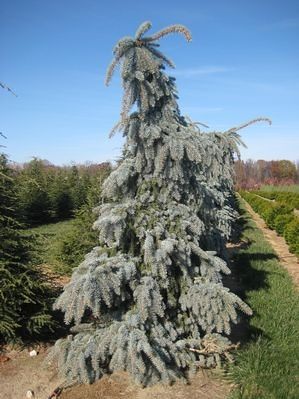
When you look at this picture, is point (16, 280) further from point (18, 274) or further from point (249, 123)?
point (249, 123)

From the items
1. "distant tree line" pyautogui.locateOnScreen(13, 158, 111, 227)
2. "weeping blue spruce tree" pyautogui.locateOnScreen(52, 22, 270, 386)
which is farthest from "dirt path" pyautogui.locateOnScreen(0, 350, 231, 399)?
"distant tree line" pyautogui.locateOnScreen(13, 158, 111, 227)

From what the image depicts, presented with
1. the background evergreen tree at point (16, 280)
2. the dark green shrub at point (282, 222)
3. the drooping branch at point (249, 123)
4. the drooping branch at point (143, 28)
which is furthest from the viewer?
the dark green shrub at point (282, 222)

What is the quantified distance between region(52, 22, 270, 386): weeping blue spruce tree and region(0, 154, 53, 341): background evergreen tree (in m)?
0.97

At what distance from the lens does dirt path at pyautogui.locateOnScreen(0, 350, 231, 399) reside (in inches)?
159

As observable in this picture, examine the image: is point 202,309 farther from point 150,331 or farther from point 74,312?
point 74,312

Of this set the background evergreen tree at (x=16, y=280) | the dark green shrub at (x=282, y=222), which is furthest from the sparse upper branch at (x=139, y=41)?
the dark green shrub at (x=282, y=222)

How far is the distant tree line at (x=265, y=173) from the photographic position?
9188 cm

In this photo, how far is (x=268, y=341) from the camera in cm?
518

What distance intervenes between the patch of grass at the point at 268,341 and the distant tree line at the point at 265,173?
79755 millimetres

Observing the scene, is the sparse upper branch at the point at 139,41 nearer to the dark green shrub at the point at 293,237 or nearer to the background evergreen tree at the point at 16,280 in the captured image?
the background evergreen tree at the point at 16,280

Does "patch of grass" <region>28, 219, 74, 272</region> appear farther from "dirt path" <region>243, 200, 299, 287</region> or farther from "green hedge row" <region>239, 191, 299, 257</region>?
"green hedge row" <region>239, 191, 299, 257</region>

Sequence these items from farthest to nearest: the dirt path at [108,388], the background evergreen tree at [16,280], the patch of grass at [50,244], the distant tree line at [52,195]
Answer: the distant tree line at [52,195]
the patch of grass at [50,244]
the background evergreen tree at [16,280]
the dirt path at [108,388]

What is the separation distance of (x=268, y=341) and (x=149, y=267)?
6.67 feet

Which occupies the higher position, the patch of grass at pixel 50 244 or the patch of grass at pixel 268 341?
the patch of grass at pixel 50 244
